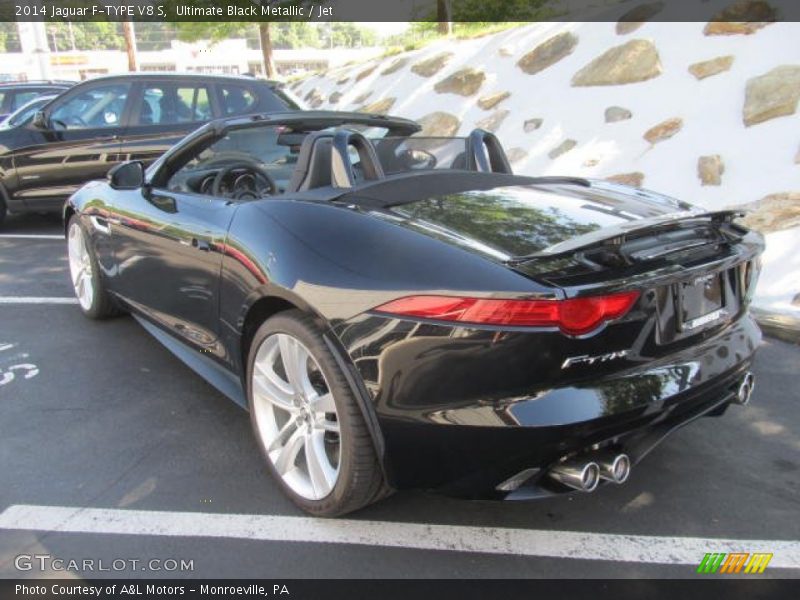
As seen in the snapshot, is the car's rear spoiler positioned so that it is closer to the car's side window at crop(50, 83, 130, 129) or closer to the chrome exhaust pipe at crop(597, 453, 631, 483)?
the chrome exhaust pipe at crop(597, 453, 631, 483)

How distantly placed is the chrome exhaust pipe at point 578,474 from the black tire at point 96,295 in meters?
3.42

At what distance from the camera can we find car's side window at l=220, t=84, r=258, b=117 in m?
8.09

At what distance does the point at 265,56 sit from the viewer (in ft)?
85.8

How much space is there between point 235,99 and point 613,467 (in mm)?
7087

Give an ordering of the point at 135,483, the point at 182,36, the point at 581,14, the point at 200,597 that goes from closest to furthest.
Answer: the point at 200,597, the point at 135,483, the point at 581,14, the point at 182,36

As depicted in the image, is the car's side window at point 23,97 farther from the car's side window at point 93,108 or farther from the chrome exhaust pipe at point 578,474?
the chrome exhaust pipe at point 578,474

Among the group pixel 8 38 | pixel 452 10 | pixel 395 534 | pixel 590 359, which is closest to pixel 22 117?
pixel 395 534

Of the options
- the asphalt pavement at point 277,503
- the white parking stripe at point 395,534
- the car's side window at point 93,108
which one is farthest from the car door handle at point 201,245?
the car's side window at point 93,108

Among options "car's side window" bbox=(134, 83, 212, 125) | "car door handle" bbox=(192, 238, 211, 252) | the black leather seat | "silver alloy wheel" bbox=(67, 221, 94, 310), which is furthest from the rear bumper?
"car's side window" bbox=(134, 83, 212, 125)

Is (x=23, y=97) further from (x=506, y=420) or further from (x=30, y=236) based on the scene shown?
(x=506, y=420)

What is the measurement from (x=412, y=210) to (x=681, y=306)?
1031 millimetres

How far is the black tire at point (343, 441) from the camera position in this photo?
7.72ft

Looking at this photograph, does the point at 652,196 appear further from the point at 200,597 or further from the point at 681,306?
the point at 200,597

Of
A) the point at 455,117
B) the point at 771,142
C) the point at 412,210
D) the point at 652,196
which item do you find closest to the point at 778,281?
the point at 771,142
